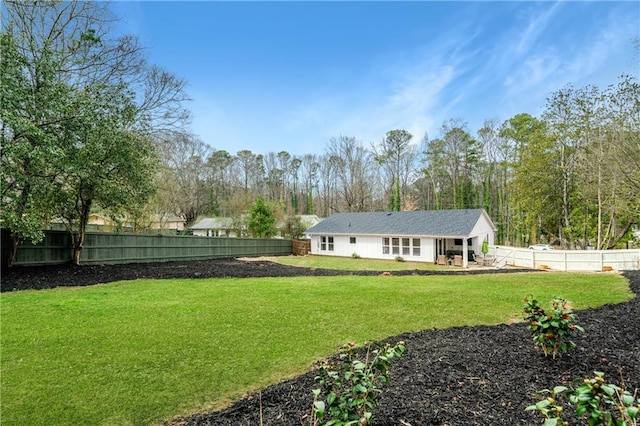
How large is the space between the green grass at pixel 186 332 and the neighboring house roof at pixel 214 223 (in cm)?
2029

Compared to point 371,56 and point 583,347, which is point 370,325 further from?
point 371,56

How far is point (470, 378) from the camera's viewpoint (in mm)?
3217

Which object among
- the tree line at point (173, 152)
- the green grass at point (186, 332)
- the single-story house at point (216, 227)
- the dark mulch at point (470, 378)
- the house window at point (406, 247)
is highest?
the tree line at point (173, 152)

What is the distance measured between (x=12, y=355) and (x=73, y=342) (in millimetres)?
646

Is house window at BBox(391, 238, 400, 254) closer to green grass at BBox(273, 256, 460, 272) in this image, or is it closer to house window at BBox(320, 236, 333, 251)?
green grass at BBox(273, 256, 460, 272)

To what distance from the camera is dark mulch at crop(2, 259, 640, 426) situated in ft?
8.65

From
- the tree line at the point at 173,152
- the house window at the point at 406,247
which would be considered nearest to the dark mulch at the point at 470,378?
the tree line at the point at 173,152

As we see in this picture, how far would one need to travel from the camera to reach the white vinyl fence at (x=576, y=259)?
14000mm

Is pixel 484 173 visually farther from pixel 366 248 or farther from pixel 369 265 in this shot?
pixel 369 265

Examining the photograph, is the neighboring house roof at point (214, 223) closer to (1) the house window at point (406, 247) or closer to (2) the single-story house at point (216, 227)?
(2) the single-story house at point (216, 227)

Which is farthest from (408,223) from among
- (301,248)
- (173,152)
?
(173,152)

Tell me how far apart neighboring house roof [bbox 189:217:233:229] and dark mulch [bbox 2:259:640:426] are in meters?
26.7

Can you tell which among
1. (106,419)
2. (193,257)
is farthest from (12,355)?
(193,257)

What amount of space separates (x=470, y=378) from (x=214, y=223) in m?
34.0
